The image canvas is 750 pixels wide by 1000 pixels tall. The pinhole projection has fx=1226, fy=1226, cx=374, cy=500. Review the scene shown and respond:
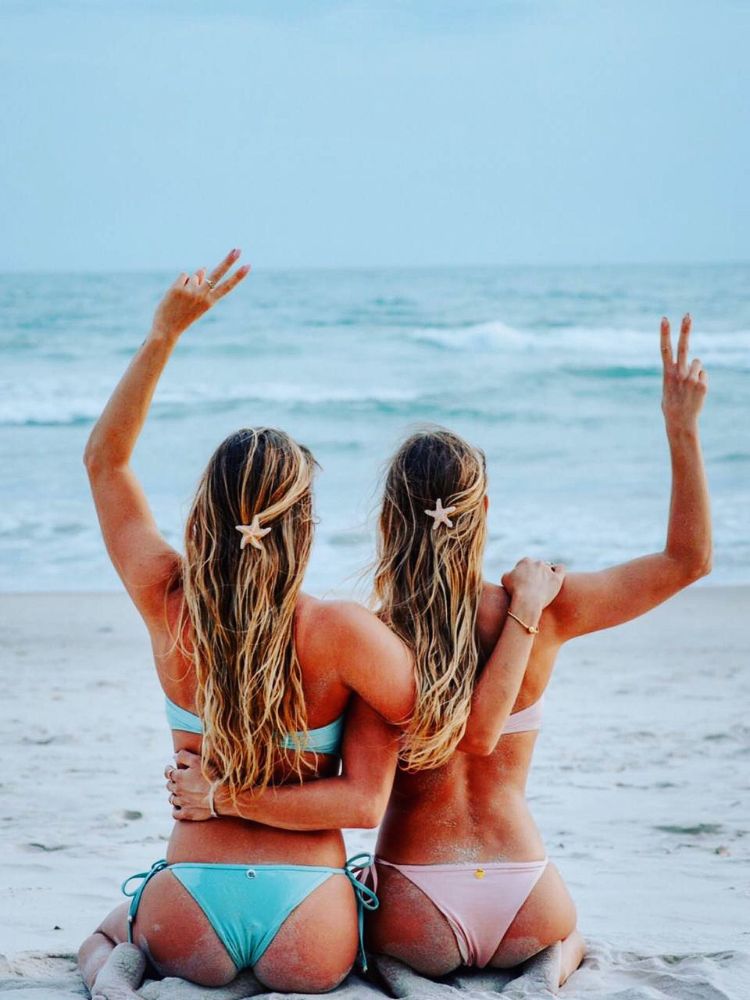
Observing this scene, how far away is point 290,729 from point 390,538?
0.52m

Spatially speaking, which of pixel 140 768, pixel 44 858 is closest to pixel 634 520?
pixel 140 768

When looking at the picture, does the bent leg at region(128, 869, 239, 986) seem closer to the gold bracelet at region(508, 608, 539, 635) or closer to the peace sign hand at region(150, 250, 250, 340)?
the gold bracelet at region(508, 608, 539, 635)

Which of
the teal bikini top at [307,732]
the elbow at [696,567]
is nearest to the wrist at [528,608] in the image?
the elbow at [696,567]

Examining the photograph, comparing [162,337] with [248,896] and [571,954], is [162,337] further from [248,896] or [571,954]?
[571,954]

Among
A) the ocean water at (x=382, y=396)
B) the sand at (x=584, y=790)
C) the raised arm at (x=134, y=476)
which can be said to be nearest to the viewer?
the raised arm at (x=134, y=476)

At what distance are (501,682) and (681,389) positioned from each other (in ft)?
2.60

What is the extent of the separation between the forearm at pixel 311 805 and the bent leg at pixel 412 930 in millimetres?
304

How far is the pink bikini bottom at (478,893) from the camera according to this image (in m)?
2.74

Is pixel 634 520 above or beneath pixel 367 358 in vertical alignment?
beneath

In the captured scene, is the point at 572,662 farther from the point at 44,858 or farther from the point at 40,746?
the point at 44,858

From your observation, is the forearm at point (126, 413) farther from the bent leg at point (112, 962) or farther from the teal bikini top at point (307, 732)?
the bent leg at point (112, 962)

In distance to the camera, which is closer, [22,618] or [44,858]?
[44,858]

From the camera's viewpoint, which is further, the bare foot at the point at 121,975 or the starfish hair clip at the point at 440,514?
the starfish hair clip at the point at 440,514

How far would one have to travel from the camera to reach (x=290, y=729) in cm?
257
